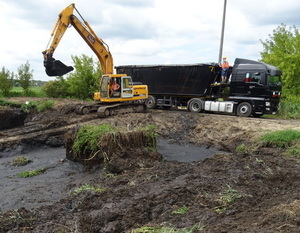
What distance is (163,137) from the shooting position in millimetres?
14930

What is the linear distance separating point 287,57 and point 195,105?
641 cm

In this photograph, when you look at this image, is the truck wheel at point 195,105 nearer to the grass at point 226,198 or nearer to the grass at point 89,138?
the grass at point 89,138

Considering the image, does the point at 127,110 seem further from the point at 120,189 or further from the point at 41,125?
the point at 120,189

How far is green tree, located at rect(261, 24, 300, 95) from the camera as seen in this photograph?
20.4 meters

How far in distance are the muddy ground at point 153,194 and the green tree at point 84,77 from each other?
48.2 ft

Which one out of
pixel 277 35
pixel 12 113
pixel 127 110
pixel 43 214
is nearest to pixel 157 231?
pixel 43 214

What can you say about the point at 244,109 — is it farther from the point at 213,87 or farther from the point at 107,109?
the point at 107,109

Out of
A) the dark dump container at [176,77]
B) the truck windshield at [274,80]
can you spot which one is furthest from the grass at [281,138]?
the dark dump container at [176,77]

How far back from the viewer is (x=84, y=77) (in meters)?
27.7

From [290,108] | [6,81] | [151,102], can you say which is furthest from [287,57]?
[6,81]

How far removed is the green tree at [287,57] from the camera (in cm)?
2039

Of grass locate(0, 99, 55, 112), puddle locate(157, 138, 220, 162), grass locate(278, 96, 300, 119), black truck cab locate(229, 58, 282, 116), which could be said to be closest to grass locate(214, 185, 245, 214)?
puddle locate(157, 138, 220, 162)

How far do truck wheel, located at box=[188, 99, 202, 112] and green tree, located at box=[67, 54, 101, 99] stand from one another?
1048cm

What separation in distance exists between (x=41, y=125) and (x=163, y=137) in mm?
5832
